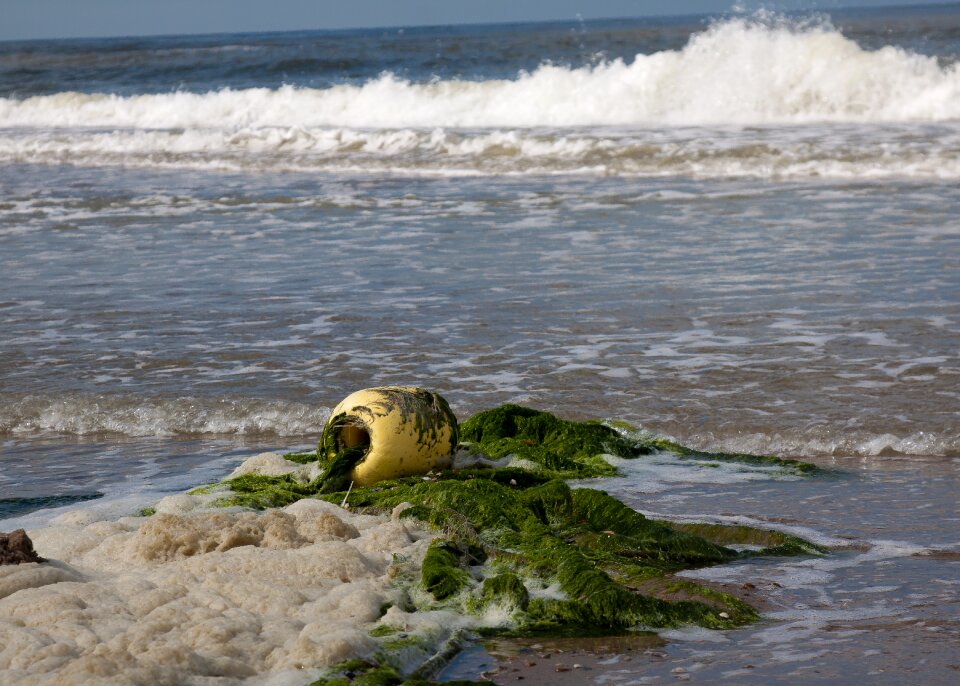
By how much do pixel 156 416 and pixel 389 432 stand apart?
203 centimetres

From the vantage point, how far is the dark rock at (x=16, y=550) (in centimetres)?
365

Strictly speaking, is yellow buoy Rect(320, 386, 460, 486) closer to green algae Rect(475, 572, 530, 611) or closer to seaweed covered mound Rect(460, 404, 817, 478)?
seaweed covered mound Rect(460, 404, 817, 478)

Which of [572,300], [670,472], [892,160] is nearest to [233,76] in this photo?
[892,160]

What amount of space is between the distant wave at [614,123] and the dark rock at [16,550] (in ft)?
41.0

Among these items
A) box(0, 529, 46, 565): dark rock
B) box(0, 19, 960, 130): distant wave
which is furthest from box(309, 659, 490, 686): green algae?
box(0, 19, 960, 130): distant wave

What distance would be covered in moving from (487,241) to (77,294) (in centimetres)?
A: 358

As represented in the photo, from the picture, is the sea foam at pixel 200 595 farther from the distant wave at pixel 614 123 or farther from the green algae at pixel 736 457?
the distant wave at pixel 614 123

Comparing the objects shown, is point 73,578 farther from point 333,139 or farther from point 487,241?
point 333,139

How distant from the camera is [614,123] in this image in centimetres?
2214

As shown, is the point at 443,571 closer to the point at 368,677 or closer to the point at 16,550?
the point at 368,677

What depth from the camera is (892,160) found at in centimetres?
1531

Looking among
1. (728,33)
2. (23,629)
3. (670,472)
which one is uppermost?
(728,33)

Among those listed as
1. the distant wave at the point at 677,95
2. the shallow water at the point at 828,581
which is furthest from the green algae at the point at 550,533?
the distant wave at the point at 677,95

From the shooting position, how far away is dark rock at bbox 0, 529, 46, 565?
12.0ft
